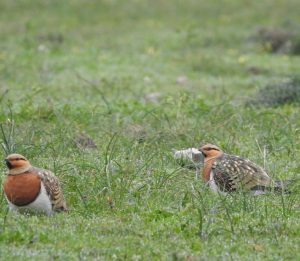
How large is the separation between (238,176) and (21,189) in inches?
85.1

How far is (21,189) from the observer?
24.4ft

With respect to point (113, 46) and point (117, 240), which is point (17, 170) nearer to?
point (117, 240)

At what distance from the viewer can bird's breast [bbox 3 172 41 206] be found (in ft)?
24.4

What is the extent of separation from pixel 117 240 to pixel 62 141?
305cm

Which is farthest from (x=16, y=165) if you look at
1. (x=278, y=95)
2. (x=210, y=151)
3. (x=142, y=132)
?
(x=278, y=95)

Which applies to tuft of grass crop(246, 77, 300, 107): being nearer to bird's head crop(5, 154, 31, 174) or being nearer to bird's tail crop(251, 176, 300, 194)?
bird's tail crop(251, 176, 300, 194)

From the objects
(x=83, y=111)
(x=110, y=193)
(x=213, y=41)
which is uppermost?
(x=110, y=193)

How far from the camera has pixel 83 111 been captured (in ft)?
39.5

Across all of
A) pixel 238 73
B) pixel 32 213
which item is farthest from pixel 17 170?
pixel 238 73

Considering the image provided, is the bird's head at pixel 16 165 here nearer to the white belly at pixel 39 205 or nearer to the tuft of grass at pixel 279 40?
the white belly at pixel 39 205

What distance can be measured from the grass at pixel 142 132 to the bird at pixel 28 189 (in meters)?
0.12

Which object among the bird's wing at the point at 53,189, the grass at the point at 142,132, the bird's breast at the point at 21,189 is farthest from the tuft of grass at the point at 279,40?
the bird's breast at the point at 21,189

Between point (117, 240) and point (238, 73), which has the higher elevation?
point (117, 240)

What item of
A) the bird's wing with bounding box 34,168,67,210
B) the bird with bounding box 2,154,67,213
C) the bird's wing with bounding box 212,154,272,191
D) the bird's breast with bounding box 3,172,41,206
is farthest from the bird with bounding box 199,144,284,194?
the bird's breast with bounding box 3,172,41,206
